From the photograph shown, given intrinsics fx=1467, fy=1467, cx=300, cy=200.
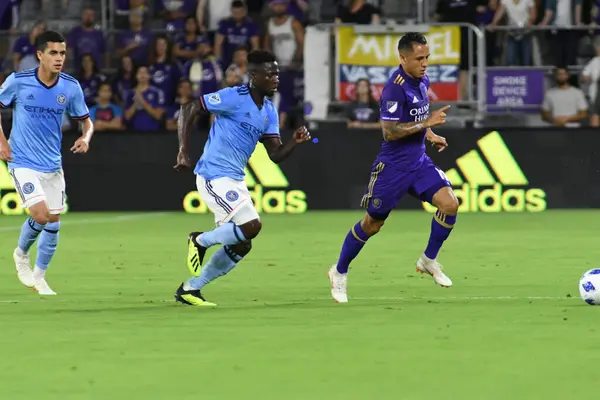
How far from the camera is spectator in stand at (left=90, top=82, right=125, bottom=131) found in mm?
23469

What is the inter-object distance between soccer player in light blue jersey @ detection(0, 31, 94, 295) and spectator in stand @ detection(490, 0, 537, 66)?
13.4 meters

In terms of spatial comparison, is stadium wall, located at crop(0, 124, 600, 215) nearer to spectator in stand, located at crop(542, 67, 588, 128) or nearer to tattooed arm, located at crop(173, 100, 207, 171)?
spectator in stand, located at crop(542, 67, 588, 128)

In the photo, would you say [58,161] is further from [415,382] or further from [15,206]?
[15,206]

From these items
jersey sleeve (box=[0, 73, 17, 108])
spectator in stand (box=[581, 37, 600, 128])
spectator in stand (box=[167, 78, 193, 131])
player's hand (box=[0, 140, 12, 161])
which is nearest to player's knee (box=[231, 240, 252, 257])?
player's hand (box=[0, 140, 12, 161])

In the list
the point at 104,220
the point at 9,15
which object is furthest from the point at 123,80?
the point at 104,220

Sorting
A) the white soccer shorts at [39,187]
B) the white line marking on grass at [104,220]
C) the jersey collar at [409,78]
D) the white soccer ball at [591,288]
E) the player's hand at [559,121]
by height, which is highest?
the jersey collar at [409,78]

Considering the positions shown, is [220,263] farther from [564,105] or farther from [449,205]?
[564,105]

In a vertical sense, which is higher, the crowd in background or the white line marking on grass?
the crowd in background

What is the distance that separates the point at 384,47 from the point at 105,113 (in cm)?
459

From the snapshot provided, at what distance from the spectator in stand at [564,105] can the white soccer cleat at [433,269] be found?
11.8 m

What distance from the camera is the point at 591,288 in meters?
10.5

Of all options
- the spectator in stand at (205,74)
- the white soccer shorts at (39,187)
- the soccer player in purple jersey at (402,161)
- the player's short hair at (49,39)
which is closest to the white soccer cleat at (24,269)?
the white soccer shorts at (39,187)

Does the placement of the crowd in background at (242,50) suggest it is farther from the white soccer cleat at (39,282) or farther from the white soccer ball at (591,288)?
the white soccer ball at (591,288)

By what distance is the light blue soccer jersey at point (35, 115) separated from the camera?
38.7ft
